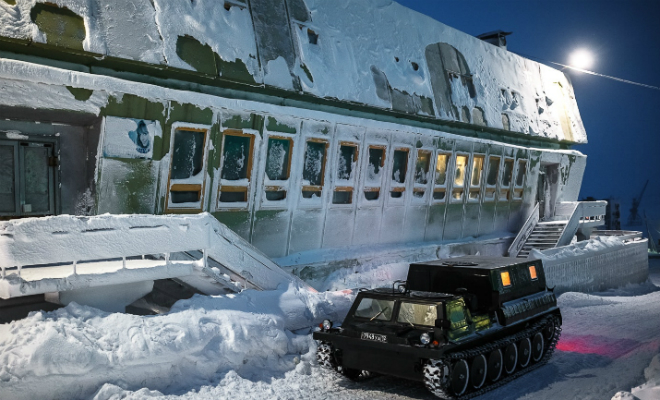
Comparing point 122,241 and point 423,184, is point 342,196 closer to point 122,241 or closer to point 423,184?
point 423,184

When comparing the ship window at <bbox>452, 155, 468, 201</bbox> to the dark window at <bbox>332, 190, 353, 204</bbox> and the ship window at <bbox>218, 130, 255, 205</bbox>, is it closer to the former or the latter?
the dark window at <bbox>332, 190, 353, 204</bbox>

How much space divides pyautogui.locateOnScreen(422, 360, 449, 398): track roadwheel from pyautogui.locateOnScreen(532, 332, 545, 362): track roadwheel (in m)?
3.03

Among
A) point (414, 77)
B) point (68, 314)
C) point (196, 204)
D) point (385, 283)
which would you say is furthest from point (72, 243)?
point (414, 77)

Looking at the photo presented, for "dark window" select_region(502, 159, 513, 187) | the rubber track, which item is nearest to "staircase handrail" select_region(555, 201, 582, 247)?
"dark window" select_region(502, 159, 513, 187)


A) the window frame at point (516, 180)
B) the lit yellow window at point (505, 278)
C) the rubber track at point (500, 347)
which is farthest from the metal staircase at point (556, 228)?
the lit yellow window at point (505, 278)

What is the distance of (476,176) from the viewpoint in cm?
2020

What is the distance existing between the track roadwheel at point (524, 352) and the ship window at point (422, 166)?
316 inches

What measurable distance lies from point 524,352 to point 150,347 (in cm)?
621

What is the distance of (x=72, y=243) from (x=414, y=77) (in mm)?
11869

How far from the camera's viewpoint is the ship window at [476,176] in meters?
20.0

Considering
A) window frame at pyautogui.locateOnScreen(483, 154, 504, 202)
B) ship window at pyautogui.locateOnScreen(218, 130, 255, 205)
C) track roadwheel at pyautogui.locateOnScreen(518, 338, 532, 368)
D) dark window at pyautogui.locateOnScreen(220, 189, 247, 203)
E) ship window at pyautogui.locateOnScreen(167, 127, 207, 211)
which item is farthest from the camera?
window frame at pyautogui.locateOnScreen(483, 154, 504, 202)

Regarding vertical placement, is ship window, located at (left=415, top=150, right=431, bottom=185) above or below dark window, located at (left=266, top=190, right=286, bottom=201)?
above

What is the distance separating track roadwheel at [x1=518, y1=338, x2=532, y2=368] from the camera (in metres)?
10.1

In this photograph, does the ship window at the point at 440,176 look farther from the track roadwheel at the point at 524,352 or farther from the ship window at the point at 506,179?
the track roadwheel at the point at 524,352
